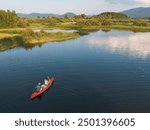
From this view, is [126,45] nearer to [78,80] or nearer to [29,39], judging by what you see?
[29,39]

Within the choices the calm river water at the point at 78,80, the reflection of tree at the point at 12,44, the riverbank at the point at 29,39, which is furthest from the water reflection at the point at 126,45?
the reflection of tree at the point at 12,44

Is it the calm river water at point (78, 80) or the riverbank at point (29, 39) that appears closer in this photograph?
the calm river water at point (78, 80)

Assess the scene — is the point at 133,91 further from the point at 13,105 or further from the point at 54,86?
the point at 13,105

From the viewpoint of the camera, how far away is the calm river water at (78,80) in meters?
38.2

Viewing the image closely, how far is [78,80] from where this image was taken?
1986 inches

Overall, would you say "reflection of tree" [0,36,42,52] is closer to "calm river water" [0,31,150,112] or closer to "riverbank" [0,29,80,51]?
"riverbank" [0,29,80,51]

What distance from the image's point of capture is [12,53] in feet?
260

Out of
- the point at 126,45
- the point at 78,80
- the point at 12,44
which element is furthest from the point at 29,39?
the point at 78,80

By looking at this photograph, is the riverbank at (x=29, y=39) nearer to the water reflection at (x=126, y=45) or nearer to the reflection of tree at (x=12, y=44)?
the reflection of tree at (x=12, y=44)

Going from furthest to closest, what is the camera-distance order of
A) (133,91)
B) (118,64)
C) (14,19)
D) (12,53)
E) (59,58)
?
(14,19), (12,53), (59,58), (118,64), (133,91)

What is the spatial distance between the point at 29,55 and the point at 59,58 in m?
10.0

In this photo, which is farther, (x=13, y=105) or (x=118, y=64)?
(x=118, y=64)

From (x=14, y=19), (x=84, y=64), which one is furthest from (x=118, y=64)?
(x=14, y=19)

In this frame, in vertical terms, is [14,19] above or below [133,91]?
above
